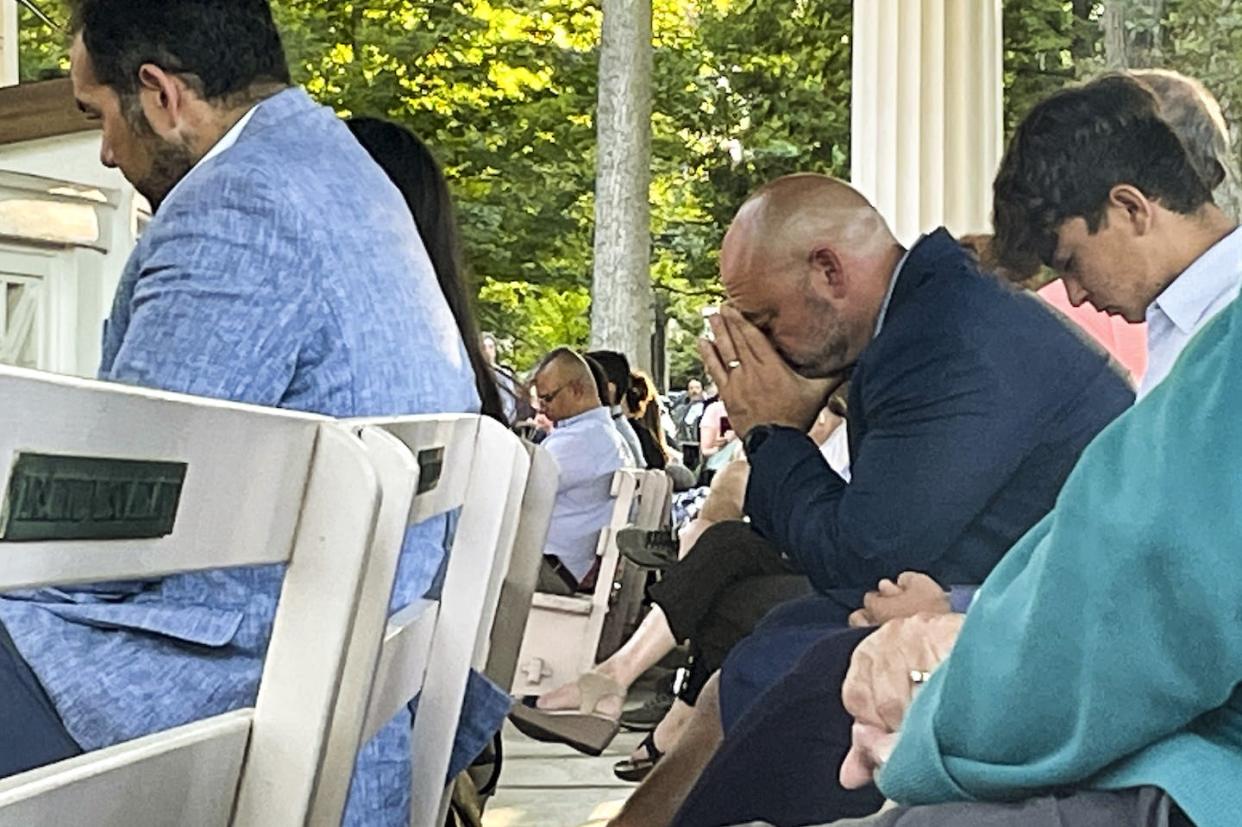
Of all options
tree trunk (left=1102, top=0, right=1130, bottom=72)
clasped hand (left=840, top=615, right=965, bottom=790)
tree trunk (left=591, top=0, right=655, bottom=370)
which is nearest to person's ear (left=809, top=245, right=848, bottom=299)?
clasped hand (left=840, top=615, right=965, bottom=790)

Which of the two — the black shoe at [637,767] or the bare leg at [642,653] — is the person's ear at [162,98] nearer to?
the bare leg at [642,653]

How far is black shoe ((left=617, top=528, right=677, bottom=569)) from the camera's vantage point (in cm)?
546

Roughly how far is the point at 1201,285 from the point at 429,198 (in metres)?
1.20

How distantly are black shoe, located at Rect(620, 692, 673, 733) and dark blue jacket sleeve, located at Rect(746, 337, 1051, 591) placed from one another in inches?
135

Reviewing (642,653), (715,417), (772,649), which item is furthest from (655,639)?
(715,417)

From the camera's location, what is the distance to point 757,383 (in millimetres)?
3133

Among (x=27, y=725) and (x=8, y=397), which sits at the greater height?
(x=8, y=397)

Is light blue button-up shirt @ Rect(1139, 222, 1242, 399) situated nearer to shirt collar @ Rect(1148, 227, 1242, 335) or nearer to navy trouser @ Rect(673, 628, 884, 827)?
shirt collar @ Rect(1148, 227, 1242, 335)

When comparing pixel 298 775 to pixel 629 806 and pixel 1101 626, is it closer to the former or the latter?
pixel 1101 626

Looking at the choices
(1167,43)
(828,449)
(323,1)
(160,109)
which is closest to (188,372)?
(160,109)

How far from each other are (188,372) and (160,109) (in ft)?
2.32

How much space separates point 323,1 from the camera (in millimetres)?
18000

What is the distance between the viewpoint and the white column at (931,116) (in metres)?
5.48

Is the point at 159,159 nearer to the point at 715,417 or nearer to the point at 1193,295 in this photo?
the point at 1193,295
